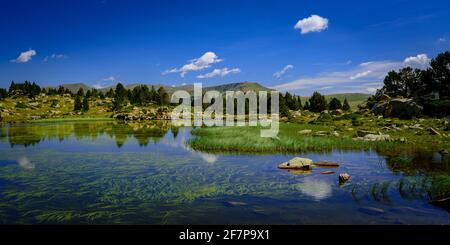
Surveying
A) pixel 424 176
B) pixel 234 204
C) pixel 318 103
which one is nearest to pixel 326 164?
pixel 424 176

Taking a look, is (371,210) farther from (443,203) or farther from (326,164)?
(326,164)

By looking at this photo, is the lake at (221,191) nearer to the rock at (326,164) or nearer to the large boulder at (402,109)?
the rock at (326,164)

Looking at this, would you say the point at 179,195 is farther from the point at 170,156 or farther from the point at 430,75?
the point at 430,75

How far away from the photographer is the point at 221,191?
20219mm

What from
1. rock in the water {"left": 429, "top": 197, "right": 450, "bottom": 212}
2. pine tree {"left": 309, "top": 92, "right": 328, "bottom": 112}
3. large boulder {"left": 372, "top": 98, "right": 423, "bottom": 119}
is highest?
pine tree {"left": 309, "top": 92, "right": 328, "bottom": 112}

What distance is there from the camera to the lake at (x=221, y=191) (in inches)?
610

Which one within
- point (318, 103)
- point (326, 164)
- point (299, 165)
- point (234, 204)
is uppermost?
point (318, 103)

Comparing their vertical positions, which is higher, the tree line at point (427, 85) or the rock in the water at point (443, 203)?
the tree line at point (427, 85)

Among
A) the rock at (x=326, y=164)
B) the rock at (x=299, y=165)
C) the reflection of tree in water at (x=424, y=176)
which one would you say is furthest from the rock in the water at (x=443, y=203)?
the rock at (x=326, y=164)

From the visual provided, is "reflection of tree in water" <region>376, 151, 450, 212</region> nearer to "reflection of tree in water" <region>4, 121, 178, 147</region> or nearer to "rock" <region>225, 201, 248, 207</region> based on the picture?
"rock" <region>225, 201, 248, 207</region>

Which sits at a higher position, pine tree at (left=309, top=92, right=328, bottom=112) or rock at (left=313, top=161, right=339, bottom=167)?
pine tree at (left=309, top=92, right=328, bottom=112)

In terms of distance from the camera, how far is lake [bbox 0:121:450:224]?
1550 cm

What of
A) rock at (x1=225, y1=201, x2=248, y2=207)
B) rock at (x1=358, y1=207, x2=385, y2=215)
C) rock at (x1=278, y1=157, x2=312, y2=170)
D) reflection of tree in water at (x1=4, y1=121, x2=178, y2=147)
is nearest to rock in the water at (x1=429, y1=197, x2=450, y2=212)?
rock at (x1=358, y1=207, x2=385, y2=215)
